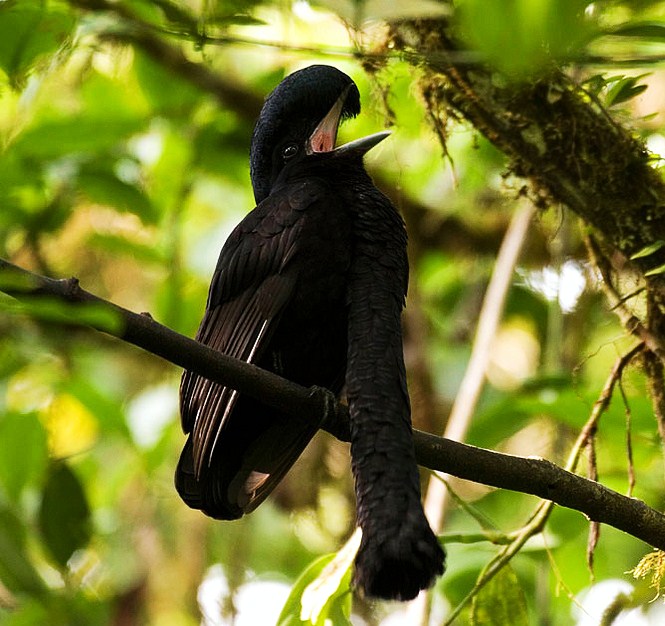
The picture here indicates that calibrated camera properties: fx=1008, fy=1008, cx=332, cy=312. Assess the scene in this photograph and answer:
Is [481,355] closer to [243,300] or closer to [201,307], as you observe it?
[243,300]

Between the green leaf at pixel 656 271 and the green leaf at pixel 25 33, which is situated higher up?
the green leaf at pixel 25 33

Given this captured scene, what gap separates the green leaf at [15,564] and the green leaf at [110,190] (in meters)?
1.34

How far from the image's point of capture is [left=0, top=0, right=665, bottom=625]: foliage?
2934 mm

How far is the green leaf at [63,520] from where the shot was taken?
3.49 meters

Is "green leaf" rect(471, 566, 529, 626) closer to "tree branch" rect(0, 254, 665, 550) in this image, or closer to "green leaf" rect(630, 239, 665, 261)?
"tree branch" rect(0, 254, 665, 550)

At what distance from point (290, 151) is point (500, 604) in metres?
1.38

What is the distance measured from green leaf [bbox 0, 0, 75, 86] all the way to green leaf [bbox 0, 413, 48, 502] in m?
1.34

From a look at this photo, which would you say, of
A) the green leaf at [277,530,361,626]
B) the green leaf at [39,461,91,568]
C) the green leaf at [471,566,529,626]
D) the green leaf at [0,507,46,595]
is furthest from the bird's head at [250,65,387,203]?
the green leaf at [0,507,46,595]

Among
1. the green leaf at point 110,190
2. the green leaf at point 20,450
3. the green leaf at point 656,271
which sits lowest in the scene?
the green leaf at point 20,450

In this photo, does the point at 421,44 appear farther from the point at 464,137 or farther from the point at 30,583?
→ the point at 30,583

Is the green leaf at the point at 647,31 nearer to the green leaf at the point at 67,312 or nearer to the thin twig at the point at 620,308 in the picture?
the thin twig at the point at 620,308

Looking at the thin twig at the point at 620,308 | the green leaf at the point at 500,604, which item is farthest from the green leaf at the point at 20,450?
the thin twig at the point at 620,308

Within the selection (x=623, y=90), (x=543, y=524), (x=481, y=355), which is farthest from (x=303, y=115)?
(x=543, y=524)

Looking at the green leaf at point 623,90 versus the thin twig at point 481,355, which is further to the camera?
the thin twig at point 481,355
